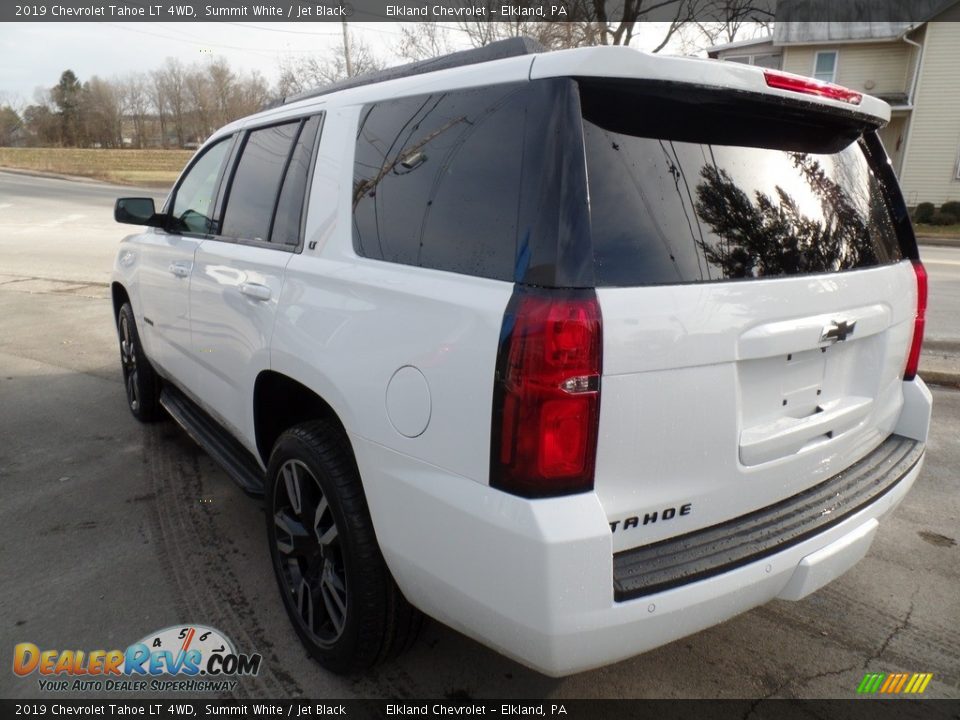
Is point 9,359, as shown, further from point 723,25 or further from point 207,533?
point 723,25

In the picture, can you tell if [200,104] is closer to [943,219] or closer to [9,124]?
[9,124]

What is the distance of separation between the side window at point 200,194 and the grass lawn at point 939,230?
21.5 metres

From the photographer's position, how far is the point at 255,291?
2744mm

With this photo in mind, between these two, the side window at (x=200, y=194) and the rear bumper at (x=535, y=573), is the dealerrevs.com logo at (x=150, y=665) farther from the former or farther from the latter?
the side window at (x=200, y=194)

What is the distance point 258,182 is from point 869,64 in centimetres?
2822

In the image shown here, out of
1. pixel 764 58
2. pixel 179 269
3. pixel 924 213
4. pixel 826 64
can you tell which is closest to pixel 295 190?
pixel 179 269

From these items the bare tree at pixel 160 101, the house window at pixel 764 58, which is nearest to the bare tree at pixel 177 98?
the bare tree at pixel 160 101

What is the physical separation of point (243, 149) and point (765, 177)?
2.41 metres

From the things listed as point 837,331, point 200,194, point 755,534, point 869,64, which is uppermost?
point 869,64

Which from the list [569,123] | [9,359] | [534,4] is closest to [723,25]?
[534,4]

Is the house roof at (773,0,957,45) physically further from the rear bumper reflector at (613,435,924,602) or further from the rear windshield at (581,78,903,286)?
the rear bumper reflector at (613,435,924,602)

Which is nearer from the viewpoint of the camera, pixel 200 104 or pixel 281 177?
pixel 281 177

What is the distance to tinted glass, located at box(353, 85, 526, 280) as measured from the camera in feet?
6.04

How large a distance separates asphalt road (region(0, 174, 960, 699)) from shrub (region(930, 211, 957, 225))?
21.2 m
